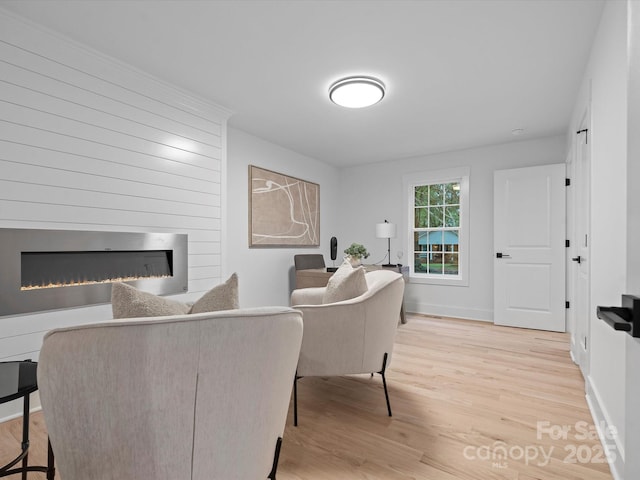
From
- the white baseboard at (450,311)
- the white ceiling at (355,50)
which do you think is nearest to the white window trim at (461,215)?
the white baseboard at (450,311)

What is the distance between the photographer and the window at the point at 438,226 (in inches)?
188

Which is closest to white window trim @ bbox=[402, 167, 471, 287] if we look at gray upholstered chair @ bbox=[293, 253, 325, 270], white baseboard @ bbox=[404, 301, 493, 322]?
white baseboard @ bbox=[404, 301, 493, 322]

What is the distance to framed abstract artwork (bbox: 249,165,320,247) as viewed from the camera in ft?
13.5

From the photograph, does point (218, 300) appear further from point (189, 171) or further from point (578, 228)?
point (578, 228)

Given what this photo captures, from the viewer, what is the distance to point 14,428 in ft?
6.29

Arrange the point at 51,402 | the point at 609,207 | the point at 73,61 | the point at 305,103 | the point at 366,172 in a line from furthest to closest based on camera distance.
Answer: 1. the point at 366,172
2. the point at 305,103
3. the point at 73,61
4. the point at 609,207
5. the point at 51,402

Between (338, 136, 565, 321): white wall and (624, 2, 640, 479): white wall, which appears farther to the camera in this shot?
(338, 136, 565, 321): white wall

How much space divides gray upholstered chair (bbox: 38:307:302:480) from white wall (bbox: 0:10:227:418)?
5.44 feet

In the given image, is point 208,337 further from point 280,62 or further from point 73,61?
point 73,61

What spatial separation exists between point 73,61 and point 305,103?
181cm

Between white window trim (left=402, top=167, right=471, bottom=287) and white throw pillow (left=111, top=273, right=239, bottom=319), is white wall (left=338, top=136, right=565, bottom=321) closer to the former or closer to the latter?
white window trim (left=402, top=167, right=471, bottom=287)

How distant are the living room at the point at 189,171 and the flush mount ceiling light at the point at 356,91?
0.21 m

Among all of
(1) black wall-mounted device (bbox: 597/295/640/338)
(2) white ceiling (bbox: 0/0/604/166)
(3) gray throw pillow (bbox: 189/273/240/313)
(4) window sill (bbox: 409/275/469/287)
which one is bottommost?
(4) window sill (bbox: 409/275/469/287)

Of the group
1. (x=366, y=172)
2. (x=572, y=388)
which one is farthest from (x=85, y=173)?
(x=366, y=172)
